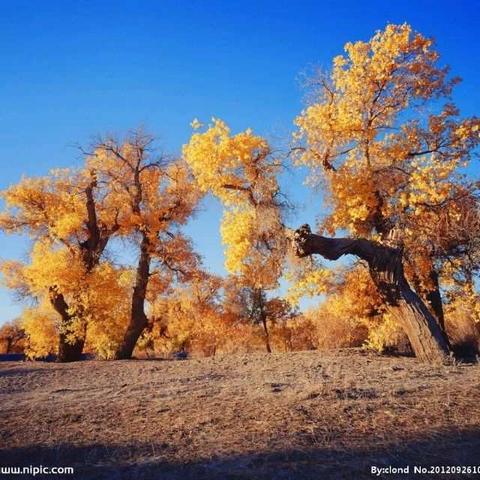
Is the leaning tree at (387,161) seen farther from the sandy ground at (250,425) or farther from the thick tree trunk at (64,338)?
the thick tree trunk at (64,338)

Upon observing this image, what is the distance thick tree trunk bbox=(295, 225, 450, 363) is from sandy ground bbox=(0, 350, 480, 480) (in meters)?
2.48

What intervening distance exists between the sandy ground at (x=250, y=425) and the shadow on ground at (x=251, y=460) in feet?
0.04

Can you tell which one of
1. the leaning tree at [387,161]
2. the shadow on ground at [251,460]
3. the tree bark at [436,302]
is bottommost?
the shadow on ground at [251,460]

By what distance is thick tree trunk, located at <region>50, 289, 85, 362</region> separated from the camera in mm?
17188

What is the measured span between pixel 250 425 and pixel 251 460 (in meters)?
1.07

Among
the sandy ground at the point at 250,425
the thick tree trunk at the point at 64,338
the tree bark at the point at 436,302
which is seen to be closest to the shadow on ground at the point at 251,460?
the sandy ground at the point at 250,425

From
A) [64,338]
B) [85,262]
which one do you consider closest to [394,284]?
[85,262]

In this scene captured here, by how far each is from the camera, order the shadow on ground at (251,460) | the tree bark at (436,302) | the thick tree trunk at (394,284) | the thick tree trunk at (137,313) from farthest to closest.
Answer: the thick tree trunk at (137,313) < the tree bark at (436,302) < the thick tree trunk at (394,284) < the shadow on ground at (251,460)

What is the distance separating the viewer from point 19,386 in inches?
391

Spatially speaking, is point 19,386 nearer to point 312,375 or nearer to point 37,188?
point 312,375

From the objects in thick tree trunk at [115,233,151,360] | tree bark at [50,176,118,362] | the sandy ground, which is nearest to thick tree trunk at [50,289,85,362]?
tree bark at [50,176,118,362]

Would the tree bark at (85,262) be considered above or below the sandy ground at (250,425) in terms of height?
above

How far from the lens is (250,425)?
5.49 m

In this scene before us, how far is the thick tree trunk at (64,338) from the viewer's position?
1719cm
